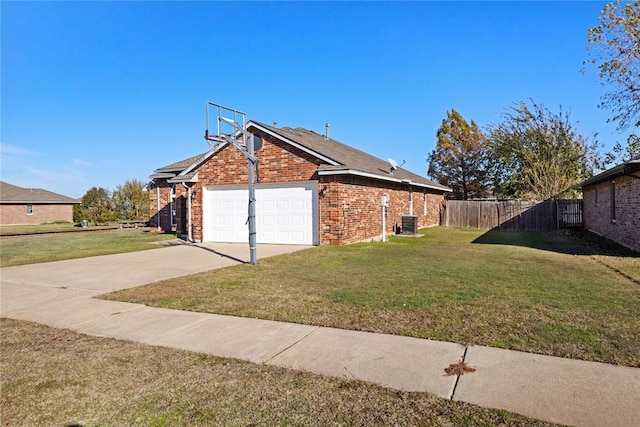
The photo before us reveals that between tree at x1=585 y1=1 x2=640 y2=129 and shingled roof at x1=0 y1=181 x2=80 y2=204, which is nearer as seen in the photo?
tree at x1=585 y1=1 x2=640 y2=129

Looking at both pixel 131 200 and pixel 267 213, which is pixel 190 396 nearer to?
pixel 267 213

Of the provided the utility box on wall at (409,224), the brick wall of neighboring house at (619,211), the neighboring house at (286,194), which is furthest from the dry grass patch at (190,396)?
the utility box on wall at (409,224)

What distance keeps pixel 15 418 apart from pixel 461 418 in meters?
3.25

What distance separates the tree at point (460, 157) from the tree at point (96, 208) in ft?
101

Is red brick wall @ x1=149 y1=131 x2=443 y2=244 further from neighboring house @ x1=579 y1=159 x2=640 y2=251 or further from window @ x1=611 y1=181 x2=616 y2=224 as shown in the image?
window @ x1=611 y1=181 x2=616 y2=224

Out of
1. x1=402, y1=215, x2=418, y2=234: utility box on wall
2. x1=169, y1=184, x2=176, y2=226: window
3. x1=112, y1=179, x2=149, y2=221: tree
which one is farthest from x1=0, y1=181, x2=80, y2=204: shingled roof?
x1=402, y1=215, x2=418, y2=234: utility box on wall

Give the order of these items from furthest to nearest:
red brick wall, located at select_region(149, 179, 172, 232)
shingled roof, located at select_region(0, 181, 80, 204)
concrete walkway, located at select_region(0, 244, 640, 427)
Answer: shingled roof, located at select_region(0, 181, 80, 204) → red brick wall, located at select_region(149, 179, 172, 232) → concrete walkway, located at select_region(0, 244, 640, 427)

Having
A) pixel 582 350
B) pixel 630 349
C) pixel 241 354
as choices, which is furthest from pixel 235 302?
pixel 630 349

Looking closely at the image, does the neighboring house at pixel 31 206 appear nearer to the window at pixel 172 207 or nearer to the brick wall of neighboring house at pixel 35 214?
the brick wall of neighboring house at pixel 35 214

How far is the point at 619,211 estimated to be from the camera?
13617 mm

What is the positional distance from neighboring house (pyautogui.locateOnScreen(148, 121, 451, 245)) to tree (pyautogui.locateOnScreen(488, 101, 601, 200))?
56.5 feet

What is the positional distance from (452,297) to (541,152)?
28.6m

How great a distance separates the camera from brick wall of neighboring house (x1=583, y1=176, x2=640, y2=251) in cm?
1177

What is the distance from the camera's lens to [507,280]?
24.9ft
